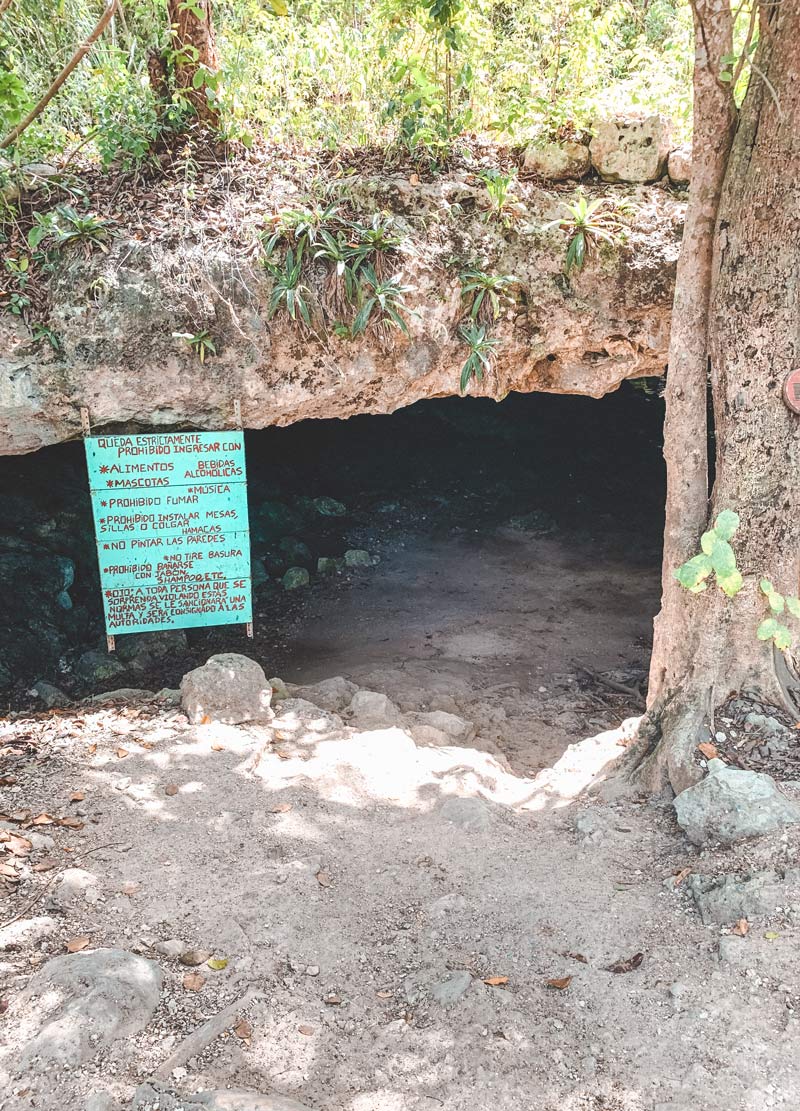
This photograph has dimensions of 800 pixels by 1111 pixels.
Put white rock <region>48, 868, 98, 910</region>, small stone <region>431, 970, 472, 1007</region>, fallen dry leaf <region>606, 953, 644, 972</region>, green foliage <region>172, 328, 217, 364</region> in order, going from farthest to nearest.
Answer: green foliage <region>172, 328, 217, 364</region> < white rock <region>48, 868, 98, 910</region> < fallen dry leaf <region>606, 953, 644, 972</region> < small stone <region>431, 970, 472, 1007</region>

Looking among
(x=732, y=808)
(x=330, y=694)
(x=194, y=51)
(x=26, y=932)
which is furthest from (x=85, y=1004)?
(x=194, y=51)

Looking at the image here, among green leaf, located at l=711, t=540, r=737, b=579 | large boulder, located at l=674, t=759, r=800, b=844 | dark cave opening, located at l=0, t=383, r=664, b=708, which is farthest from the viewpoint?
dark cave opening, located at l=0, t=383, r=664, b=708

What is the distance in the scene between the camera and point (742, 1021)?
2.33 meters

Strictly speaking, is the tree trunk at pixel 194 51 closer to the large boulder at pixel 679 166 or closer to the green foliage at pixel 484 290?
the green foliage at pixel 484 290

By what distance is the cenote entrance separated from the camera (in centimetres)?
661

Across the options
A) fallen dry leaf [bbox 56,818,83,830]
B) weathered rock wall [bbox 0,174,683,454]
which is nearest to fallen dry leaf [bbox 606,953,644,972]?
fallen dry leaf [bbox 56,818,83,830]

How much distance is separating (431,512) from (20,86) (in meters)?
7.52

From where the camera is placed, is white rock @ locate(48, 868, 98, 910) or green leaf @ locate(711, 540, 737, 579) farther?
green leaf @ locate(711, 540, 737, 579)

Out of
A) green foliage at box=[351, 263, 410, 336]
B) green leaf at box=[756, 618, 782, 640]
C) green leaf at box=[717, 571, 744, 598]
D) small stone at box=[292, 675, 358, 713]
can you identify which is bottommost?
small stone at box=[292, 675, 358, 713]

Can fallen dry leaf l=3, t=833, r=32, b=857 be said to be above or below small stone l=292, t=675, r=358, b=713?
above

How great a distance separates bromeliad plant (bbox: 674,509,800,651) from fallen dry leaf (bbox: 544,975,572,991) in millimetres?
1715

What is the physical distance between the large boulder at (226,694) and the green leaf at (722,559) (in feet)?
9.28

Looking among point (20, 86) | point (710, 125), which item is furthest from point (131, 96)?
point (710, 125)

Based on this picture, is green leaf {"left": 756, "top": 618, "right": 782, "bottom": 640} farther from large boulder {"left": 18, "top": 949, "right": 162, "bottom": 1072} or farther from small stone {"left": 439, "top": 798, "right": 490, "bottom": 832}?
large boulder {"left": 18, "top": 949, "right": 162, "bottom": 1072}
